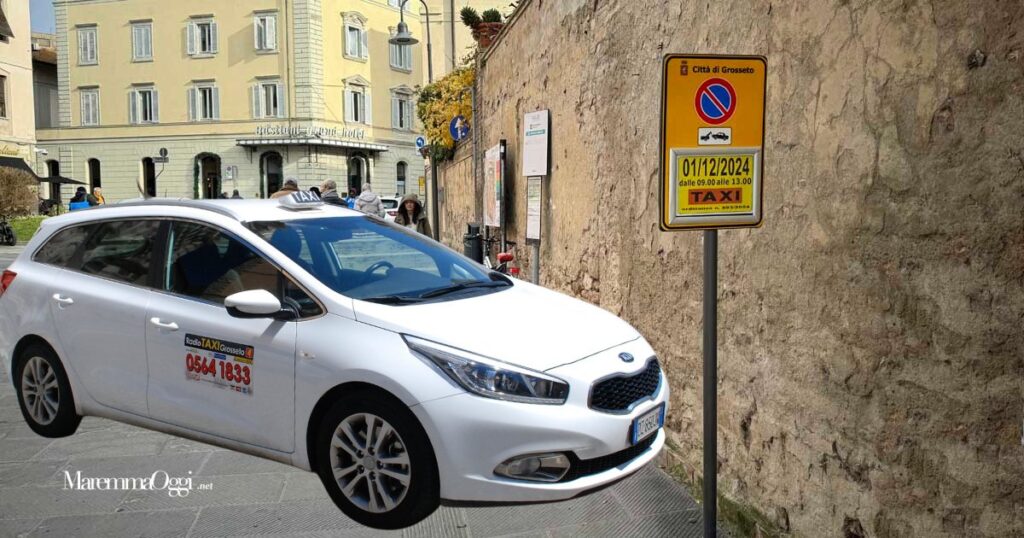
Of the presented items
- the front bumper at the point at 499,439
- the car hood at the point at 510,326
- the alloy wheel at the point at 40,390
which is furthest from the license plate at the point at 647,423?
the alloy wheel at the point at 40,390

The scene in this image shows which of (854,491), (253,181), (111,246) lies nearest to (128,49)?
(253,181)

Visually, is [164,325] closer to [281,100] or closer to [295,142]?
[295,142]

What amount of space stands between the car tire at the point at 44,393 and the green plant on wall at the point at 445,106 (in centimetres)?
1029

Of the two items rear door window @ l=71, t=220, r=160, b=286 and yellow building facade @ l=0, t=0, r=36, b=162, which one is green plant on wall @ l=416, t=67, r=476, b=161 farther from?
yellow building facade @ l=0, t=0, r=36, b=162

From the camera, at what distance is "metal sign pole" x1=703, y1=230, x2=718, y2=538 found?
321 centimetres

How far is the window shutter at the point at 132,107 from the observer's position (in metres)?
47.3

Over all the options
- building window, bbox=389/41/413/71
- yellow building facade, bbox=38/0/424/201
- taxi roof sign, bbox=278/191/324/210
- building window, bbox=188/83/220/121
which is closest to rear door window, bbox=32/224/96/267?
taxi roof sign, bbox=278/191/324/210

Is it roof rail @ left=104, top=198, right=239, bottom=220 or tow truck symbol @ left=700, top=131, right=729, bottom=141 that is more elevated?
tow truck symbol @ left=700, top=131, right=729, bottom=141

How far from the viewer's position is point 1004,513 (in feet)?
8.87

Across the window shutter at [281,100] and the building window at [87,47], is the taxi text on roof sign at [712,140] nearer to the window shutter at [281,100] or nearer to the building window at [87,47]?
the window shutter at [281,100]

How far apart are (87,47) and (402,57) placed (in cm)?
1752

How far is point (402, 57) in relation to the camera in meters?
51.0

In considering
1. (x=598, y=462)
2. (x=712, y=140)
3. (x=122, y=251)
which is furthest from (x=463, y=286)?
(x=122, y=251)

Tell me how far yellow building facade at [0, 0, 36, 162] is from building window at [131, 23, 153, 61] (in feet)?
24.0
